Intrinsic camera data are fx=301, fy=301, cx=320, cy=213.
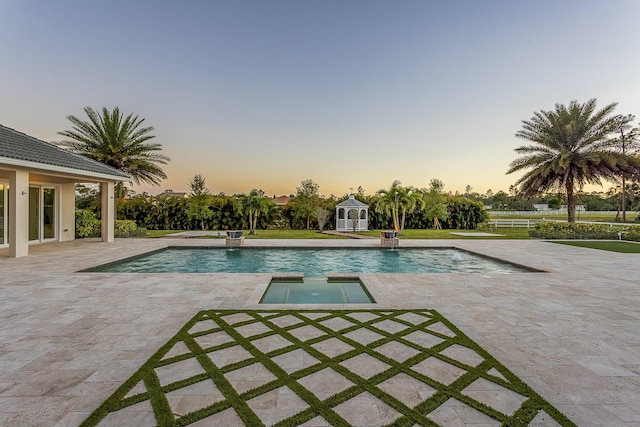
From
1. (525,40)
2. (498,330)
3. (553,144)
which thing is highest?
(525,40)

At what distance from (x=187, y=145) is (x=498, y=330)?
18990 millimetres

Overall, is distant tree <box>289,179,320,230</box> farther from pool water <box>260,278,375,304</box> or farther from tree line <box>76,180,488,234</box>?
pool water <box>260,278,375,304</box>

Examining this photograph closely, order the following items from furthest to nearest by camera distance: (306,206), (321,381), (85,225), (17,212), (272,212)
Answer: (272,212), (306,206), (85,225), (17,212), (321,381)

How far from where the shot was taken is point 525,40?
12945mm

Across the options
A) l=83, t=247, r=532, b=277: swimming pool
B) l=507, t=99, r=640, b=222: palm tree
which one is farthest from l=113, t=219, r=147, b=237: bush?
l=507, t=99, r=640, b=222: palm tree

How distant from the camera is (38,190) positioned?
12086 millimetres

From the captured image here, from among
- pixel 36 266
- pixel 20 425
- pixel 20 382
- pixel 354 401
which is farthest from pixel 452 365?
pixel 36 266

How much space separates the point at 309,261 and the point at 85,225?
1151 cm

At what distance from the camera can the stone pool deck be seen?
2.31 m

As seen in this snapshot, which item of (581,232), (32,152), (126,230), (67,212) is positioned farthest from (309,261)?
(581,232)

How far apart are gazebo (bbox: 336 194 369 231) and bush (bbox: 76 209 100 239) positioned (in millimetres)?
13592

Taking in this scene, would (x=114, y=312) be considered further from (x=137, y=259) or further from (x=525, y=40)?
(x=525, y=40)

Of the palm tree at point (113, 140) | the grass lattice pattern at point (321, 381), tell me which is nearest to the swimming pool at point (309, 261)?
the grass lattice pattern at point (321, 381)

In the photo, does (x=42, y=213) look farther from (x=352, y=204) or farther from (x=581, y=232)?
(x=581, y=232)
